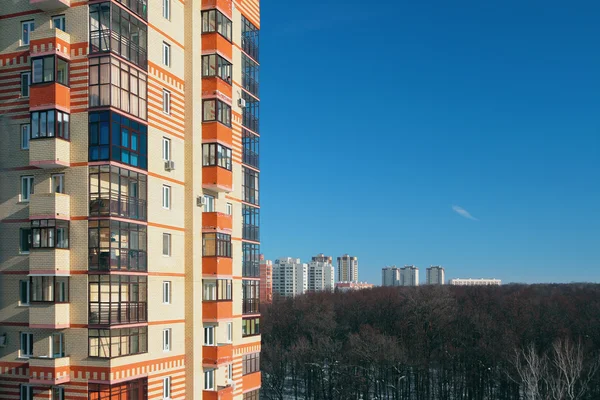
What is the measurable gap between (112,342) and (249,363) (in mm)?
9174

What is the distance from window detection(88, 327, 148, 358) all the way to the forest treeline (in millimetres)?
38730

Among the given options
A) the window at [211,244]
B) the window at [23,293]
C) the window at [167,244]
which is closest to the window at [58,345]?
the window at [23,293]

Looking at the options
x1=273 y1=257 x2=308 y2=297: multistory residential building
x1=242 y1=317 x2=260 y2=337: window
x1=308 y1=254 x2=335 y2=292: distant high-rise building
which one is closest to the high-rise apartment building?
x1=242 y1=317 x2=260 y2=337: window

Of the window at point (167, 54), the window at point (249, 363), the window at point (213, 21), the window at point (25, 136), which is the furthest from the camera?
the window at point (249, 363)

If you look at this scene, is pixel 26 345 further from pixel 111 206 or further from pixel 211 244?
pixel 211 244

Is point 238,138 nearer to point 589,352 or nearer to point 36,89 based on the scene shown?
point 36,89

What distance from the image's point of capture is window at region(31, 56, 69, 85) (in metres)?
17.4

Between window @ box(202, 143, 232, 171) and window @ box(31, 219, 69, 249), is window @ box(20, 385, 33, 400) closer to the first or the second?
window @ box(31, 219, 69, 249)

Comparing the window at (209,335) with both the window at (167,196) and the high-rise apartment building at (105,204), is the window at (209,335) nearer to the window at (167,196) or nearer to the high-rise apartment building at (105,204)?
the high-rise apartment building at (105,204)

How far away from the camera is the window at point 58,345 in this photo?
17375mm

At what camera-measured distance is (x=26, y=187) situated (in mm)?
18297

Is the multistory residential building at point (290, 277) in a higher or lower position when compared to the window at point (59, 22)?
lower

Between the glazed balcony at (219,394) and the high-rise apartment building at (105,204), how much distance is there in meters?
0.05

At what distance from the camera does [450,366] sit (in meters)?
58.2
